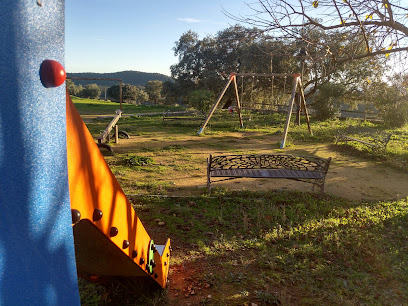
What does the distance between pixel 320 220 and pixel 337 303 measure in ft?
6.51

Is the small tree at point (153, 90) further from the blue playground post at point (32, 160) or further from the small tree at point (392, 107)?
the blue playground post at point (32, 160)

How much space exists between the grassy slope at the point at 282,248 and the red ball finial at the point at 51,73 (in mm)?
2298

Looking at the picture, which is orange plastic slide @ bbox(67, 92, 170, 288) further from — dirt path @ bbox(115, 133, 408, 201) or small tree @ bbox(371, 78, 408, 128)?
small tree @ bbox(371, 78, 408, 128)

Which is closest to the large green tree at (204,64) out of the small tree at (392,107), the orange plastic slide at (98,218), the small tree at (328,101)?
the small tree at (328,101)

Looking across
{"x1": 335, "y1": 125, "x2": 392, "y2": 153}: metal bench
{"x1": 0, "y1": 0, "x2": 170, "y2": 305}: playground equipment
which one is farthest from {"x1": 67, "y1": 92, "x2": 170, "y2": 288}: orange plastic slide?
{"x1": 335, "y1": 125, "x2": 392, "y2": 153}: metal bench

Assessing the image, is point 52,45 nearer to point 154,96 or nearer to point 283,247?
point 283,247

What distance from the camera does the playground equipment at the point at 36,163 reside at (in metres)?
0.87

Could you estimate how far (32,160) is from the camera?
0.94 m

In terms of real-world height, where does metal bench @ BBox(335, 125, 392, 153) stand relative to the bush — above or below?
below

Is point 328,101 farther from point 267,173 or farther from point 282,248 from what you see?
point 282,248

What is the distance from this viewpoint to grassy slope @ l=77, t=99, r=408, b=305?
292 cm

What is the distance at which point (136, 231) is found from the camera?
199 cm

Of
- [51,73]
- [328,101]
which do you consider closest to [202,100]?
[328,101]

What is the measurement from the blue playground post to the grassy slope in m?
1.93
